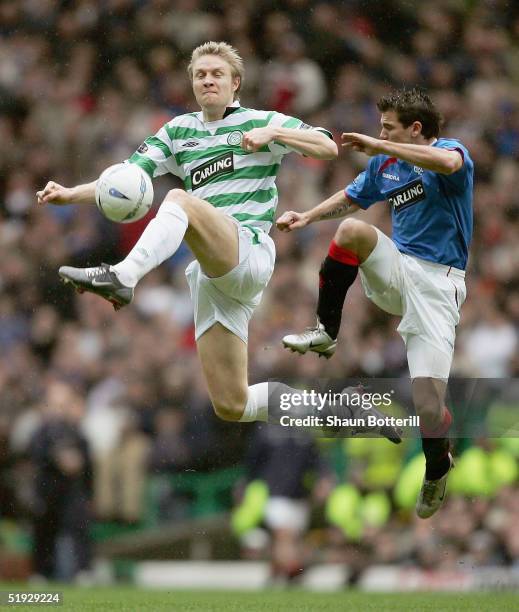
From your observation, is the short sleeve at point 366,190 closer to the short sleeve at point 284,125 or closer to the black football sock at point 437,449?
the short sleeve at point 284,125

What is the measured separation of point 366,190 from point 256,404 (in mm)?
1548

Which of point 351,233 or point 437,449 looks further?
point 437,449

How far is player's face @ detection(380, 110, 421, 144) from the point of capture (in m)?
7.54

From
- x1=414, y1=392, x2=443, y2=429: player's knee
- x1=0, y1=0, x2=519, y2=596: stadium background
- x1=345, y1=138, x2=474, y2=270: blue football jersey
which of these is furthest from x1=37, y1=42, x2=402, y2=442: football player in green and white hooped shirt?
x1=0, y1=0, x2=519, y2=596: stadium background

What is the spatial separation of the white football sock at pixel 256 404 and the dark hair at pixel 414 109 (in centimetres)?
192

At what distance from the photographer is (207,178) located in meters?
7.56

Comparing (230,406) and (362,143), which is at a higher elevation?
(362,143)

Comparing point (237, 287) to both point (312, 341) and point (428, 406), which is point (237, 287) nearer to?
point (312, 341)

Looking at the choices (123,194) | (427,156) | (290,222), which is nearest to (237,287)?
(290,222)

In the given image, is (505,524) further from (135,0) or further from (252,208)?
(135,0)

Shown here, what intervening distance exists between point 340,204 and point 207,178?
37.9 inches

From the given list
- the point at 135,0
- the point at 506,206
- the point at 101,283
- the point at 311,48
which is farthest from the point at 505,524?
the point at 135,0

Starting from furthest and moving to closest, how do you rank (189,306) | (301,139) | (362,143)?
1. (189,306)
2. (301,139)
3. (362,143)

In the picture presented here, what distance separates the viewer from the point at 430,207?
24.8ft
